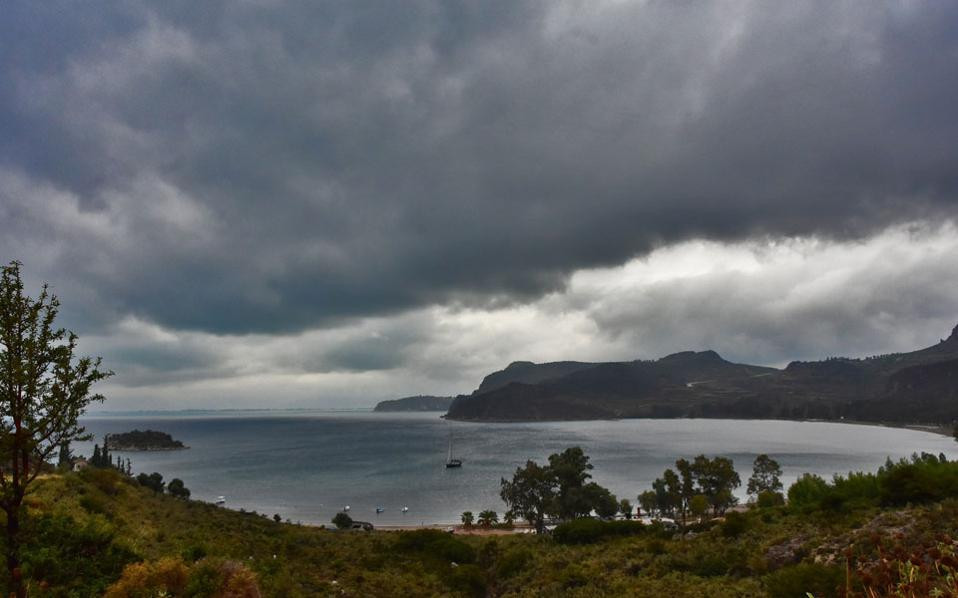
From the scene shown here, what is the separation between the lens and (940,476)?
2525 cm

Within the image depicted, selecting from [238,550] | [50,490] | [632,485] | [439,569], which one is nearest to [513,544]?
[439,569]

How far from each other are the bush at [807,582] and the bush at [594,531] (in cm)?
1947

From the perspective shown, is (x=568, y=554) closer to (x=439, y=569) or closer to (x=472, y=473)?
(x=439, y=569)

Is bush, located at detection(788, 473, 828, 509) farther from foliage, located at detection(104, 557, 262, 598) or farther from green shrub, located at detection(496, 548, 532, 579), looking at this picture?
foliage, located at detection(104, 557, 262, 598)

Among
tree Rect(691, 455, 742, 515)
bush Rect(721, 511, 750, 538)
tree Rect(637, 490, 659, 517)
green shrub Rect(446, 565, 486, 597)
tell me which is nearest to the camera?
green shrub Rect(446, 565, 486, 597)

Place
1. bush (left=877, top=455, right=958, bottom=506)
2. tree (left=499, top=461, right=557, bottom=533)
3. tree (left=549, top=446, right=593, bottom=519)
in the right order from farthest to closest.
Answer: tree (left=499, top=461, right=557, bottom=533), tree (left=549, top=446, right=593, bottom=519), bush (left=877, top=455, right=958, bottom=506)

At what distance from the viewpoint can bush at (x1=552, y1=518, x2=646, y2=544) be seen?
36.5m

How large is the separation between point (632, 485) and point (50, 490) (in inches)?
4794

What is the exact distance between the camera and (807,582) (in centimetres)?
1681

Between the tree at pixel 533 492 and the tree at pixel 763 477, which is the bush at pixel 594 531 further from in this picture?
the tree at pixel 763 477

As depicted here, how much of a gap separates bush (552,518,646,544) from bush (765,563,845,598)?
19467 millimetres

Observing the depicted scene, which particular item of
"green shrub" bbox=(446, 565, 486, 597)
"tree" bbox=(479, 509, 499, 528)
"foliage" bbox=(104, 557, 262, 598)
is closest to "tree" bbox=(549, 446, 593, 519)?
"tree" bbox=(479, 509, 499, 528)

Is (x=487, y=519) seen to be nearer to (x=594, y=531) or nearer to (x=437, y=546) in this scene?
(x=437, y=546)

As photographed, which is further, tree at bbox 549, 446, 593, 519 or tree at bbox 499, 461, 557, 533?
tree at bbox 499, 461, 557, 533
